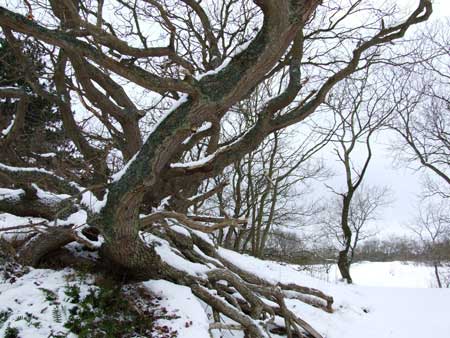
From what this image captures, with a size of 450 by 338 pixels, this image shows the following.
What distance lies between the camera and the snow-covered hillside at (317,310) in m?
3.14

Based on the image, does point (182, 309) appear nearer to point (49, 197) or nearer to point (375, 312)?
point (49, 197)

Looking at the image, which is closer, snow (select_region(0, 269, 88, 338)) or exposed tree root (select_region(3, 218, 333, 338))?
snow (select_region(0, 269, 88, 338))

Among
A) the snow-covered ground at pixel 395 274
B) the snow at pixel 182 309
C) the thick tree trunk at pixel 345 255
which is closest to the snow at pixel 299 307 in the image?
the snow at pixel 182 309

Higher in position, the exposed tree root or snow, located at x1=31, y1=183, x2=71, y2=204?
snow, located at x1=31, y1=183, x2=71, y2=204

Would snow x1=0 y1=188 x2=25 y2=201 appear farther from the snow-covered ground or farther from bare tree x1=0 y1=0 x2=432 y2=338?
the snow-covered ground

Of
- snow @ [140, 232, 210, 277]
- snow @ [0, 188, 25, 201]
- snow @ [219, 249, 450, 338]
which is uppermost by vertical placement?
snow @ [0, 188, 25, 201]

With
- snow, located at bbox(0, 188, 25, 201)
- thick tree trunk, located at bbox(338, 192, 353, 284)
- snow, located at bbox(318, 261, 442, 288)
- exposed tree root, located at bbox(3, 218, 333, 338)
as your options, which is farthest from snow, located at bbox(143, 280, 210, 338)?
snow, located at bbox(318, 261, 442, 288)

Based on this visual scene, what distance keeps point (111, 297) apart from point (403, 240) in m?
45.1

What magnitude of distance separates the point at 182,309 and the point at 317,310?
343cm

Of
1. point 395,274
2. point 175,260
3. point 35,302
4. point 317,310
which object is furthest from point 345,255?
point 395,274

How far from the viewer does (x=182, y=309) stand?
370 centimetres

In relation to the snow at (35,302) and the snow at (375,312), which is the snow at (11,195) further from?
the snow at (375,312)

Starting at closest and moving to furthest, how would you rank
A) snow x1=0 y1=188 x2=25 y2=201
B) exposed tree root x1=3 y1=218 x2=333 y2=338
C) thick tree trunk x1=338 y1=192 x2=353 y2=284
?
exposed tree root x1=3 y1=218 x2=333 y2=338
snow x1=0 y1=188 x2=25 y2=201
thick tree trunk x1=338 y1=192 x2=353 y2=284

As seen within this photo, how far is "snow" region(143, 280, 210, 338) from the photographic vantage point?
3.41 metres
